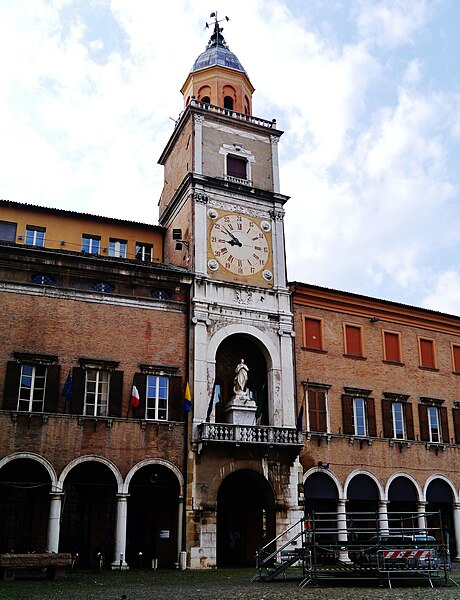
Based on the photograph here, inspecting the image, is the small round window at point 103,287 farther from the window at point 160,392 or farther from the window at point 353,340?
the window at point 353,340

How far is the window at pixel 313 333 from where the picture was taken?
109ft

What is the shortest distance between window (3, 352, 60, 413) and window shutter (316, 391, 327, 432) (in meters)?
12.4

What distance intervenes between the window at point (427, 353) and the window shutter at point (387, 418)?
3734 millimetres

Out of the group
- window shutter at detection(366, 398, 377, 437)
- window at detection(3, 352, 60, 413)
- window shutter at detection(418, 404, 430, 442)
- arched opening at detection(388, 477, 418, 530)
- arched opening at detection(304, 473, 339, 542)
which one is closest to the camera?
window at detection(3, 352, 60, 413)

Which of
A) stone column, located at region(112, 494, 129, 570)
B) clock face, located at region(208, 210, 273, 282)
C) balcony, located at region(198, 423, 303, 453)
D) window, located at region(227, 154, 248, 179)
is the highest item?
window, located at region(227, 154, 248, 179)

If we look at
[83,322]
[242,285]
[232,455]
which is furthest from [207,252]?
[232,455]

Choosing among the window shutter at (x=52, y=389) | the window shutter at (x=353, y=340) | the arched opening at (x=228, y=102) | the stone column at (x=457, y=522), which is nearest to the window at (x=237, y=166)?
the arched opening at (x=228, y=102)

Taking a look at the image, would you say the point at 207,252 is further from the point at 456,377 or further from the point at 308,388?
the point at 456,377

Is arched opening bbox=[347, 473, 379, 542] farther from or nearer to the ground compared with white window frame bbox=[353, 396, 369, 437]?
nearer to the ground

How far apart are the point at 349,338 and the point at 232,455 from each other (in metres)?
9.54

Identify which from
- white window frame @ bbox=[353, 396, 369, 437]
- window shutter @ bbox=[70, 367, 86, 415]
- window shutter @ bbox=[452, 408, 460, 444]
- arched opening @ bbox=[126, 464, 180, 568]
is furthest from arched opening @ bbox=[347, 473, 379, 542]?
window shutter @ bbox=[70, 367, 86, 415]

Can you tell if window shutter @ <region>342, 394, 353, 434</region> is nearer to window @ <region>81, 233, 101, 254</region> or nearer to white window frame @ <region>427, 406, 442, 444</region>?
white window frame @ <region>427, 406, 442, 444</region>

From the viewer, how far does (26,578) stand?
872 inches

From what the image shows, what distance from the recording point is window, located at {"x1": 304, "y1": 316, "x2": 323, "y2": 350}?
33375mm
